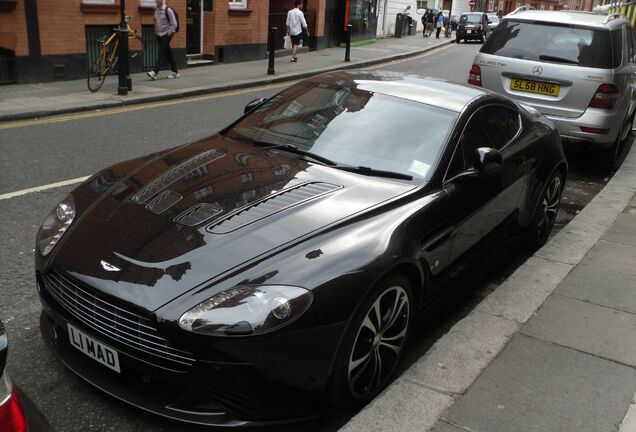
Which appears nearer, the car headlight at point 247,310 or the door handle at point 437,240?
the car headlight at point 247,310

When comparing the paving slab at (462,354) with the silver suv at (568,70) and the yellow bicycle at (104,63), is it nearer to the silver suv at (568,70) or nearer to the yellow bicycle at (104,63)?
the silver suv at (568,70)

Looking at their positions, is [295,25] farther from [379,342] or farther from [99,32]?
[379,342]

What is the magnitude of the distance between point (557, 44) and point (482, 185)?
4.46 m

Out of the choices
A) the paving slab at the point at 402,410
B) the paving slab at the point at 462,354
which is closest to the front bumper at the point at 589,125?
the paving slab at the point at 462,354

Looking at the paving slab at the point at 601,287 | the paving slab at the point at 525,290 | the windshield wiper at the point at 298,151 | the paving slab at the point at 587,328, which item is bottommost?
the paving slab at the point at 601,287

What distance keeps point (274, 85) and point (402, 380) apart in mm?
12721

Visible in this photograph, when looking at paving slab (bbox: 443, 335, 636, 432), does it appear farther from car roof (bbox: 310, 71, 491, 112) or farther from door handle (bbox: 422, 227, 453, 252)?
car roof (bbox: 310, 71, 491, 112)

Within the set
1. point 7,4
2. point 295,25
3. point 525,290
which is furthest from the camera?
point 295,25

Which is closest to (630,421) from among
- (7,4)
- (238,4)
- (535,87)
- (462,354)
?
(462,354)

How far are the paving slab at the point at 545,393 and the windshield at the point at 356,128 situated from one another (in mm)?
1196

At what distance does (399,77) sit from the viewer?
4.84 m

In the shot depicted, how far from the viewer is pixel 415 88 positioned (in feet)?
15.0

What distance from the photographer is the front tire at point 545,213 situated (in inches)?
210

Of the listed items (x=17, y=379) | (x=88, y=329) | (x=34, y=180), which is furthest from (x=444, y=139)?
(x=34, y=180)
